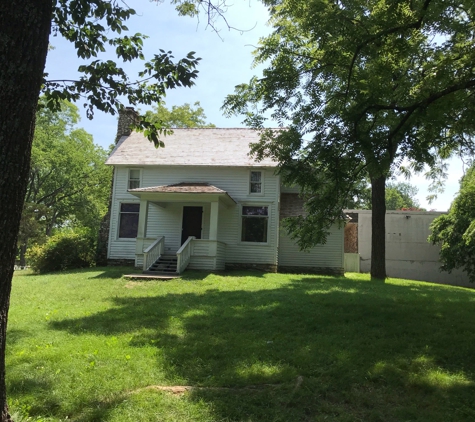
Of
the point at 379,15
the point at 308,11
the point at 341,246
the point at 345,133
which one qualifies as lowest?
the point at 341,246

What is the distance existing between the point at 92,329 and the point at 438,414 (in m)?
5.32

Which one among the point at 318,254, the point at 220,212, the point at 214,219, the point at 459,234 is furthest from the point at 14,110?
the point at 459,234

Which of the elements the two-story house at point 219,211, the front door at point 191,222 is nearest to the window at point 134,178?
the two-story house at point 219,211

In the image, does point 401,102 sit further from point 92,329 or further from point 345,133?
point 92,329

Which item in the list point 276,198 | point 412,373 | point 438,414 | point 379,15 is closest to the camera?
point 438,414

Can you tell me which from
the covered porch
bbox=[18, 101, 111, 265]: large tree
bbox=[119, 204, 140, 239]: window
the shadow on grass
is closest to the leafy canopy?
bbox=[18, 101, 111, 265]: large tree

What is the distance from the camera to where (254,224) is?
18.0 m

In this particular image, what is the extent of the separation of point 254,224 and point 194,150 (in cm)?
501

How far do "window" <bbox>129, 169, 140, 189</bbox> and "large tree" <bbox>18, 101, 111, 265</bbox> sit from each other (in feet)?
62.2

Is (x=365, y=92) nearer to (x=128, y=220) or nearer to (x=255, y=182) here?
(x=255, y=182)

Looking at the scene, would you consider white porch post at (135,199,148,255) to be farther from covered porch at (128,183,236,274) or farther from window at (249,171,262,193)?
window at (249,171,262,193)

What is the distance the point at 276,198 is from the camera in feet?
58.3

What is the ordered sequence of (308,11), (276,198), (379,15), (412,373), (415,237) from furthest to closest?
(415,237) < (276,198) < (308,11) < (379,15) < (412,373)

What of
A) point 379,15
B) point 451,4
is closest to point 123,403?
point 379,15
